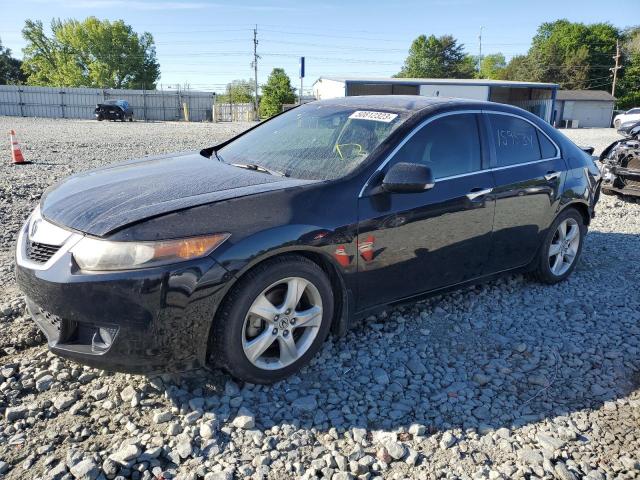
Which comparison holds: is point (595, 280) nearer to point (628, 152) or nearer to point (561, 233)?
point (561, 233)

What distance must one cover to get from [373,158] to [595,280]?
2976mm

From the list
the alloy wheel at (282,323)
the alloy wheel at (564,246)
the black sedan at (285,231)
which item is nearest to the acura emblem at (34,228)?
the black sedan at (285,231)

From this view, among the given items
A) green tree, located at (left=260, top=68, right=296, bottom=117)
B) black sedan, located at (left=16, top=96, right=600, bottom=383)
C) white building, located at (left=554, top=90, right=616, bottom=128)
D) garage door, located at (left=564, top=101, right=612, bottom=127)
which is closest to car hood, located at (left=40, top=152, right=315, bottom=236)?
black sedan, located at (left=16, top=96, right=600, bottom=383)

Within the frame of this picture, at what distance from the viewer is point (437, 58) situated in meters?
81.8

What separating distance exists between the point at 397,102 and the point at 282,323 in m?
2.01

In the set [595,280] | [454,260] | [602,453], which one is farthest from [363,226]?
[595,280]

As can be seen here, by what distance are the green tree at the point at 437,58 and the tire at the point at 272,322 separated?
3311 inches

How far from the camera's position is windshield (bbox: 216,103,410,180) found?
345cm

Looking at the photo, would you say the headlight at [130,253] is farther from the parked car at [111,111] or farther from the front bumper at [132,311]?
the parked car at [111,111]

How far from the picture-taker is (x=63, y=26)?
76250 mm

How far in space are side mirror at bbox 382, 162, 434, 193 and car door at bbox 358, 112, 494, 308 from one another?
0.10 metres

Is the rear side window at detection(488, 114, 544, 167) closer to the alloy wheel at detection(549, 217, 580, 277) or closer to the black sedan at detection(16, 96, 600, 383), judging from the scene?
the black sedan at detection(16, 96, 600, 383)

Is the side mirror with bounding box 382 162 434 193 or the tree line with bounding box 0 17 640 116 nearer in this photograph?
the side mirror with bounding box 382 162 434 193

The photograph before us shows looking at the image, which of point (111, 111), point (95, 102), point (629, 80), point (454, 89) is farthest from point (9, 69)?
point (629, 80)
